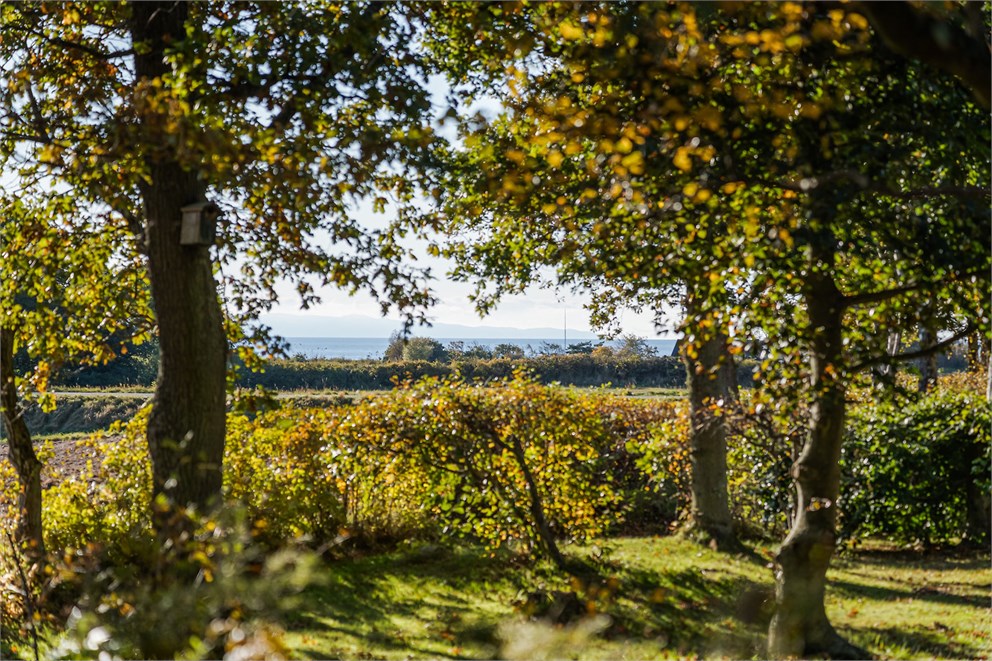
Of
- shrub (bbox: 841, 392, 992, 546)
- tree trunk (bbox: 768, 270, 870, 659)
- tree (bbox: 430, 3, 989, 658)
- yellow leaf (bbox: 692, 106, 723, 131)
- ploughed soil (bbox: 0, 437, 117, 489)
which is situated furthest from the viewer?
shrub (bbox: 841, 392, 992, 546)

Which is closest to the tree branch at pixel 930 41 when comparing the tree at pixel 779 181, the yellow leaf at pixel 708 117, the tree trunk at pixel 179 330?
the tree at pixel 779 181

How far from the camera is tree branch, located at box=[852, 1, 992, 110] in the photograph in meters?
3.71

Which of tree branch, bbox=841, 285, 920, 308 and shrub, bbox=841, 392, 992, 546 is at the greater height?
tree branch, bbox=841, 285, 920, 308

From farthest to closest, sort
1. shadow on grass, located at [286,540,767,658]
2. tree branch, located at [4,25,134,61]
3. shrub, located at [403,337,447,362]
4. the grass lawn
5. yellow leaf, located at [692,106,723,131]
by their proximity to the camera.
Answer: shrub, located at [403,337,447,362], shadow on grass, located at [286,540,767,658], tree branch, located at [4,25,134,61], the grass lawn, yellow leaf, located at [692,106,723,131]

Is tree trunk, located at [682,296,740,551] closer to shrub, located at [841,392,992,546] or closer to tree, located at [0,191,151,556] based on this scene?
shrub, located at [841,392,992,546]

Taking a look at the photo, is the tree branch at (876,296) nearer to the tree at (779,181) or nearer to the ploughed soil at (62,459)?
the tree at (779,181)

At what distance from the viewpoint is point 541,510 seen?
25.2 ft

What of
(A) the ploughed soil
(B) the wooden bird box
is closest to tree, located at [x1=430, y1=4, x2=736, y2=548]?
(B) the wooden bird box

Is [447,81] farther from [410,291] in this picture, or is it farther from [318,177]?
[318,177]

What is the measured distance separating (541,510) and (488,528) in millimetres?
554

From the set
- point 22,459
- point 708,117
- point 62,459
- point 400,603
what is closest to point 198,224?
point 22,459

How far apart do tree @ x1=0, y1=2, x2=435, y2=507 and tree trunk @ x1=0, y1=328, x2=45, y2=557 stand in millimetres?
1635

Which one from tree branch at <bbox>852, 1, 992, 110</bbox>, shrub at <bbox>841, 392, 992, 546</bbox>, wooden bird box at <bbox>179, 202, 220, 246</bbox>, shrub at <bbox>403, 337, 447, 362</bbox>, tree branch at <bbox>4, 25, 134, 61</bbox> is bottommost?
shrub at <bbox>841, 392, 992, 546</bbox>

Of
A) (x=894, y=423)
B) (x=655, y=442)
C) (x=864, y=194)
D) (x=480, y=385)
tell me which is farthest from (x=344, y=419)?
(x=894, y=423)
